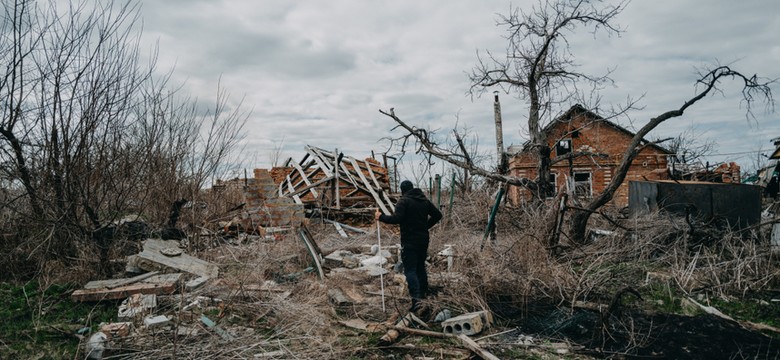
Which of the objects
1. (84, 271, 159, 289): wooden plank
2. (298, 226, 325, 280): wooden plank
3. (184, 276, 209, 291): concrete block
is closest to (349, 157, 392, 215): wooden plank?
(298, 226, 325, 280): wooden plank

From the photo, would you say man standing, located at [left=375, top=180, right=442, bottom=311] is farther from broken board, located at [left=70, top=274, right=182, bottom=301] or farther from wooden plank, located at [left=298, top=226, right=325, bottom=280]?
broken board, located at [left=70, top=274, right=182, bottom=301]

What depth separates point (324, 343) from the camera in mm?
4445

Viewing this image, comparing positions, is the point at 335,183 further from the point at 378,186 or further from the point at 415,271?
the point at 415,271

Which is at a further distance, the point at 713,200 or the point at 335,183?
the point at 335,183

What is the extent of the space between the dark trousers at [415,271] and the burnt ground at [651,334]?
117cm

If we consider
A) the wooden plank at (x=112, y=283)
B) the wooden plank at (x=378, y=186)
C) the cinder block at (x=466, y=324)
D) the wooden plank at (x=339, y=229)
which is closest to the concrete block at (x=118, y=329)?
Answer: the wooden plank at (x=112, y=283)

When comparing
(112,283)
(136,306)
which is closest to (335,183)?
(112,283)

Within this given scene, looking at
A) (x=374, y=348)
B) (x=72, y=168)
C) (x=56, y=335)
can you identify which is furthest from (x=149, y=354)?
(x=72, y=168)

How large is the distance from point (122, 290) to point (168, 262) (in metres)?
1.38

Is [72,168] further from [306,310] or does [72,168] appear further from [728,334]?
[728,334]

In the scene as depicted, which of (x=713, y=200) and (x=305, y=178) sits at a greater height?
(x=305, y=178)

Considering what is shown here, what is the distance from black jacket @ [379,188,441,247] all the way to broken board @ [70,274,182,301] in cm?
274

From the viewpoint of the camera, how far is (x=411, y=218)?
5.83 metres

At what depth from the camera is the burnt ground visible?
169 inches
